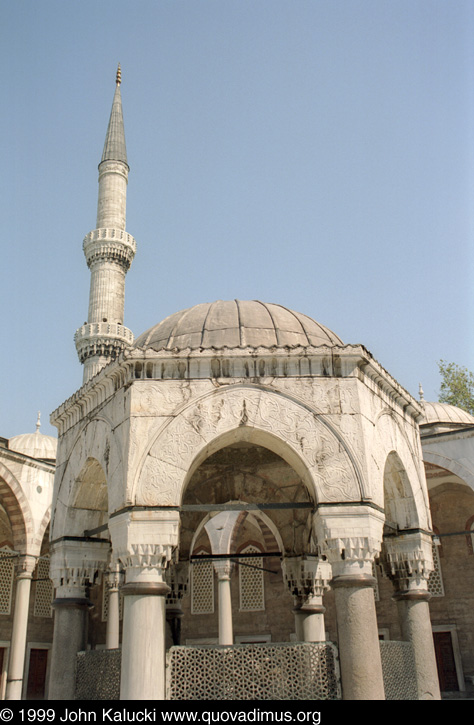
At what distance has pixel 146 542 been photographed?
5.71 m

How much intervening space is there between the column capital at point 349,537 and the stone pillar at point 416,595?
1.48m

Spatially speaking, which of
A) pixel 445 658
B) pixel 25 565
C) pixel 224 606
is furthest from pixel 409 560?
pixel 445 658

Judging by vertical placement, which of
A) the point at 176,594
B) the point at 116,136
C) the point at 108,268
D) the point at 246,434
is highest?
the point at 116,136

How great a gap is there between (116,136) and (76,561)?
26026 millimetres

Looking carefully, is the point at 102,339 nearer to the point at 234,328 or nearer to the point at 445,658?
the point at 445,658

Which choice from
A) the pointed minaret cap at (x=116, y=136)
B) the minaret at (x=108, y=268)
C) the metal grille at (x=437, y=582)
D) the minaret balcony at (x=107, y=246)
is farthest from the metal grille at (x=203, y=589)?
the pointed minaret cap at (x=116, y=136)

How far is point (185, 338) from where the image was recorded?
7188 mm

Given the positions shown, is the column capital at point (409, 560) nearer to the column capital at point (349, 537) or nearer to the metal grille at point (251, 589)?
the column capital at point (349, 537)

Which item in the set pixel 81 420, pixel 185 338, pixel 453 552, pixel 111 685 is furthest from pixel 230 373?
pixel 453 552

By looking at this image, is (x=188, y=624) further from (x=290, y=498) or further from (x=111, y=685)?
(x=111, y=685)

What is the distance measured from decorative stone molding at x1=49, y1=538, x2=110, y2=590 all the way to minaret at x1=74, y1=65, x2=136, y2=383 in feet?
58.8

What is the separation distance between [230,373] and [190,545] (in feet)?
10.2

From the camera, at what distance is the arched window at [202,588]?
18062 millimetres
